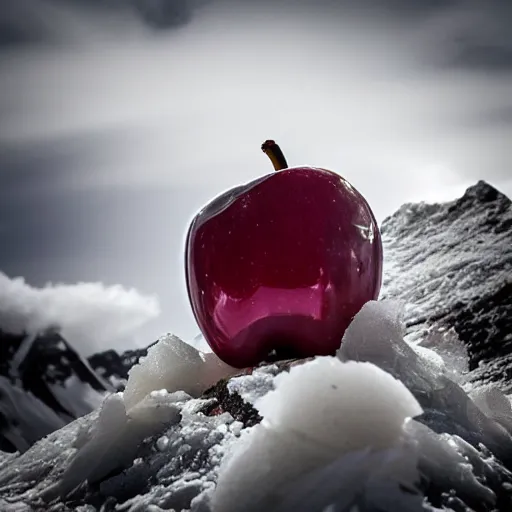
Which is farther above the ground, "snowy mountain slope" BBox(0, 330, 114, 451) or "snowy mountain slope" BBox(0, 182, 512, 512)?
"snowy mountain slope" BBox(0, 330, 114, 451)

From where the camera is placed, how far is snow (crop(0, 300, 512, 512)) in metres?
0.46

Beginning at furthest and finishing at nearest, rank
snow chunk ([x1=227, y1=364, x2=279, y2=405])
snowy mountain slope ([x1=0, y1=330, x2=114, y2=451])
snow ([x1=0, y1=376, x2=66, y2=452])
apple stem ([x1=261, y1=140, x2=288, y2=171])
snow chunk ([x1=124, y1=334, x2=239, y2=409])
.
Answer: snow ([x1=0, y1=376, x2=66, y2=452]) → snowy mountain slope ([x1=0, y1=330, x2=114, y2=451]) → apple stem ([x1=261, y1=140, x2=288, y2=171]) → snow chunk ([x1=124, y1=334, x2=239, y2=409]) → snow chunk ([x1=227, y1=364, x2=279, y2=405])

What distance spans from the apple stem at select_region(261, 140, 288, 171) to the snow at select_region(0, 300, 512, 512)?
1.44 ft

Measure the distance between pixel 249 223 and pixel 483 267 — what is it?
67cm

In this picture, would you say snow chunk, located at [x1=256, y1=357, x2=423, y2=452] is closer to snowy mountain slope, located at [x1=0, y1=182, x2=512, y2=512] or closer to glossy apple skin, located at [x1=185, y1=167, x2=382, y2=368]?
snowy mountain slope, located at [x1=0, y1=182, x2=512, y2=512]

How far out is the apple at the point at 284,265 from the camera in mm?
839

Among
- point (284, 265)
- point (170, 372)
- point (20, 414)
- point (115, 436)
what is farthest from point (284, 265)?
point (20, 414)

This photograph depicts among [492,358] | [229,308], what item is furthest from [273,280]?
[492,358]

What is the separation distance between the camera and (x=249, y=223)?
86cm

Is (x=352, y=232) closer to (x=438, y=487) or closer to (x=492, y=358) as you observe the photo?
(x=492, y=358)

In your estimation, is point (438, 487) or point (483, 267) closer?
point (438, 487)

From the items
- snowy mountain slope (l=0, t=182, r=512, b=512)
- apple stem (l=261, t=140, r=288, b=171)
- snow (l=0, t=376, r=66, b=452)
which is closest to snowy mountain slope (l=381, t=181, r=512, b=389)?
snowy mountain slope (l=0, t=182, r=512, b=512)

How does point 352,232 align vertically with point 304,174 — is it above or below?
below

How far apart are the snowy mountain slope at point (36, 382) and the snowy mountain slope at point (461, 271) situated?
13.6 meters
